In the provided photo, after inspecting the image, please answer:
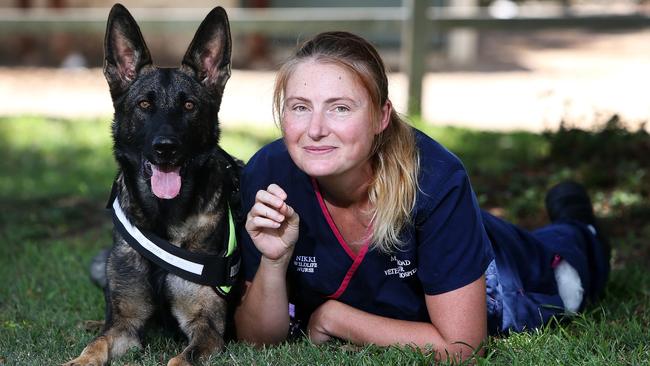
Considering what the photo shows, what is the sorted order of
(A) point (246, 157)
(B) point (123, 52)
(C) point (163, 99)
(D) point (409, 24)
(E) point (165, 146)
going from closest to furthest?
1. (E) point (165, 146)
2. (C) point (163, 99)
3. (B) point (123, 52)
4. (A) point (246, 157)
5. (D) point (409, 24)

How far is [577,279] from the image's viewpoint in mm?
4551

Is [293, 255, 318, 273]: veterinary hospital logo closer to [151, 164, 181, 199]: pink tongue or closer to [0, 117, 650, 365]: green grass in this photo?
[0, 117, 650, 365]: green grass

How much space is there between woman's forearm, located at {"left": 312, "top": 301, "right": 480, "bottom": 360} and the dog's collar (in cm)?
47

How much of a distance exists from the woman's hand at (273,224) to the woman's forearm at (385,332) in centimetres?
39

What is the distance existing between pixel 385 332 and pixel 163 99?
4.47 ft

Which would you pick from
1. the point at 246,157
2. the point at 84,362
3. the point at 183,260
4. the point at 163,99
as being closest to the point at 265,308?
the point at 183,260

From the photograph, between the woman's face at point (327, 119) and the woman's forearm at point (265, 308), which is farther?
the woman's forearm at point (265, 308)

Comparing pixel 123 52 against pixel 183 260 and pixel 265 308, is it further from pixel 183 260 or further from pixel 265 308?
pixel 265 308

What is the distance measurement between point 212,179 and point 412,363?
121cm

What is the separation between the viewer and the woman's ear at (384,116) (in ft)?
12.0

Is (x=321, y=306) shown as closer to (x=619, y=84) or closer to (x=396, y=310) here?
(x=396, y=310)

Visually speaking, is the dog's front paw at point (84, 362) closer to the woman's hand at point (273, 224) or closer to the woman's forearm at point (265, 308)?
the woman's forearm at point (265, 308)

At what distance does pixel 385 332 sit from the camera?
12.5ft

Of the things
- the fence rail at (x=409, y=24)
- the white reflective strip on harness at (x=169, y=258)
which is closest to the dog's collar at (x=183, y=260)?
the white reflective strip on harness at (x=169, y=258)
